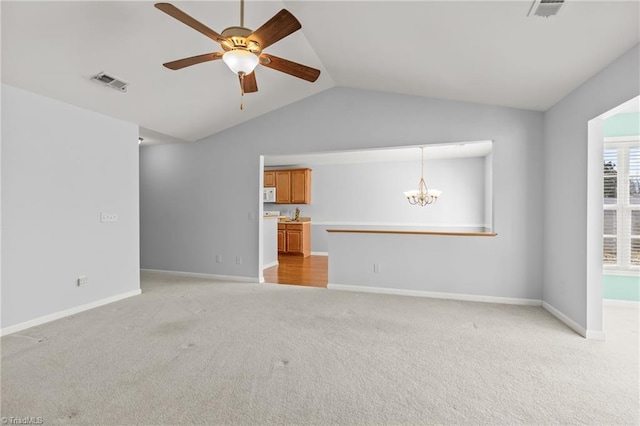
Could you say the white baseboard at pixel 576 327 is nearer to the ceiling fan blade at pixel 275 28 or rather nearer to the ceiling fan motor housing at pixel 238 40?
the ceiling fan blade at pixel 275 28

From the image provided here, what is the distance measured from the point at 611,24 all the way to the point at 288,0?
2368mm

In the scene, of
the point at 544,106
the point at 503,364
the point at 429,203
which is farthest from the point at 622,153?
the point at 429,203

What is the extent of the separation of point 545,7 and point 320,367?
9.58ft

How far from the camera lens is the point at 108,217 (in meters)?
4.21

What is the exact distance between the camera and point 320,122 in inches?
194

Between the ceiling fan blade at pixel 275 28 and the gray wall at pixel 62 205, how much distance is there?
2793 millimetres

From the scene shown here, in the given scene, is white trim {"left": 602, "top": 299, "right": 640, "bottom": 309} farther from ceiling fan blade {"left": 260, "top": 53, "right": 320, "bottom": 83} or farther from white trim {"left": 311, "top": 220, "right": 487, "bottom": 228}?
ceiling fan blade {"left": 260, "top": 53, "right": 320, "bottom": 83}

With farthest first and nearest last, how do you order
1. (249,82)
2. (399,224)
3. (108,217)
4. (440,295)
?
(399,224) → (440,295) → (108,217) → (249,82)

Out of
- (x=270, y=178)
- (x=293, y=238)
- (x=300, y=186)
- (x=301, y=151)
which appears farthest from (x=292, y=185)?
(x=301, y=151)

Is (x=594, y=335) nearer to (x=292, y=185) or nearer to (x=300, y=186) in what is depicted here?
(x=300, y=186)

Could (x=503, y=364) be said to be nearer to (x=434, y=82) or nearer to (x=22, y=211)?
(x=434, y=82)

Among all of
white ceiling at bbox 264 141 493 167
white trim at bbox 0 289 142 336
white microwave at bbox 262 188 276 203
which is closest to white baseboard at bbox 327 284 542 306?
white ceiling at bbox 264 141 493 167

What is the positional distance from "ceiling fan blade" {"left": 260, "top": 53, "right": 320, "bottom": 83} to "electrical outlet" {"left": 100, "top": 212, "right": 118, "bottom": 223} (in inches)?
122

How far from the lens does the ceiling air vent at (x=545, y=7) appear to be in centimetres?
206
